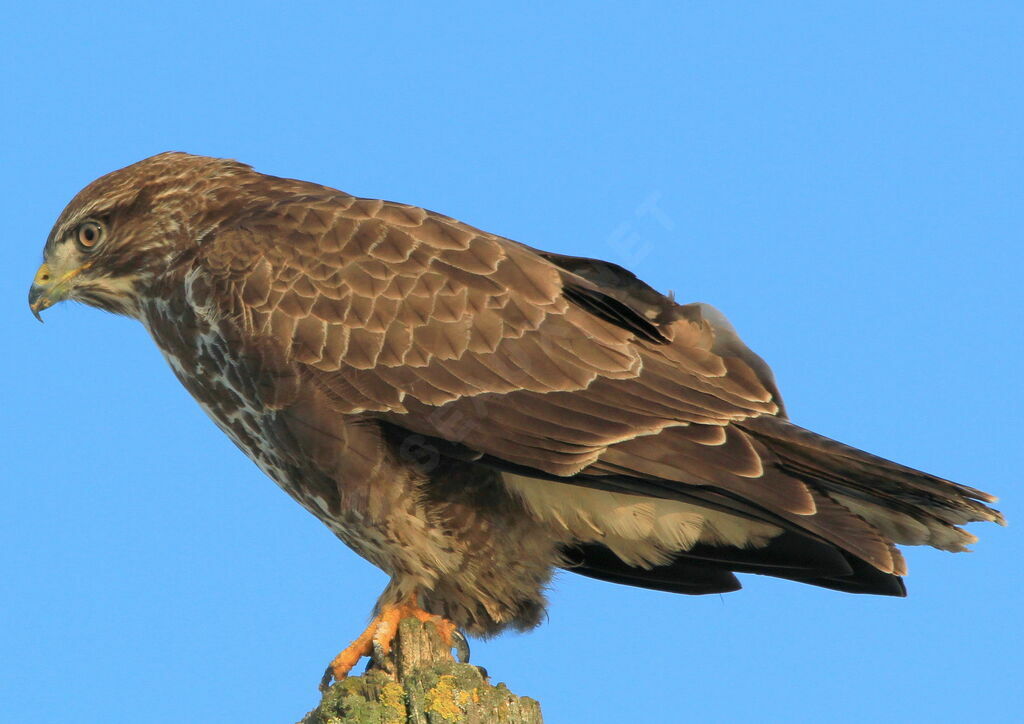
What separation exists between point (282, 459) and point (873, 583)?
2.72m

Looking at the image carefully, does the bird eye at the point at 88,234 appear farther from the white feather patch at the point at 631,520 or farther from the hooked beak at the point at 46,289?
the white feather patch at the point at 631,520

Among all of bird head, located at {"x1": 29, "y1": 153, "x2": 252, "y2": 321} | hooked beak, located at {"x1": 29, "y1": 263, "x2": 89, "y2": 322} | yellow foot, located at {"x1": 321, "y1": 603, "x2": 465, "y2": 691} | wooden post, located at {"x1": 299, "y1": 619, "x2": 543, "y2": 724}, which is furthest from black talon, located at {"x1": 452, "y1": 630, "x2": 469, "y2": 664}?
hooked beak, located at {"x1": 29, "y1": 263, "x2": 89, "y2": 322}

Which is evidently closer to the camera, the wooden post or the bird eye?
the wooden post

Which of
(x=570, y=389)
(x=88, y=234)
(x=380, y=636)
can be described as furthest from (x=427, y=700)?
(x=88, y=234)

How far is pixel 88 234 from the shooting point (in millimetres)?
6746

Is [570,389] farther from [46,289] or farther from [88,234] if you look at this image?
[46,289]

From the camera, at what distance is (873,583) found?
6.00m

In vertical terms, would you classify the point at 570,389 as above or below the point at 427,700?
above

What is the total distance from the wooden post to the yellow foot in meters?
0.26

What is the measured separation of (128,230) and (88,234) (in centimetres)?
29

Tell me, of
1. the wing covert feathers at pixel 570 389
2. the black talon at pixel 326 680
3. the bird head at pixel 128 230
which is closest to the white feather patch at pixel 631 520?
the wing covert feathers at pixel 570 389

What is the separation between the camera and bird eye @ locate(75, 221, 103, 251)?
671 centimetres

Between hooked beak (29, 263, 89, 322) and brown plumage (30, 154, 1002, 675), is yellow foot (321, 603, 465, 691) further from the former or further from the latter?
hooked beak (29, 263, 89, 322)

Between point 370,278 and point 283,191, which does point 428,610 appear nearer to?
point 370,278
